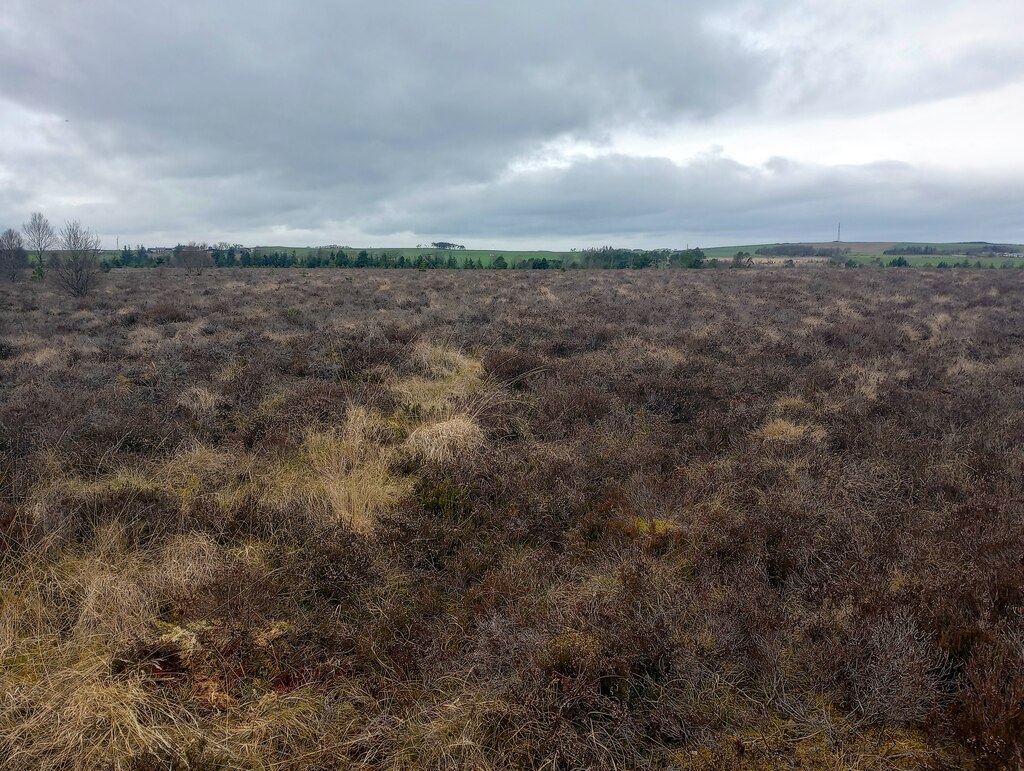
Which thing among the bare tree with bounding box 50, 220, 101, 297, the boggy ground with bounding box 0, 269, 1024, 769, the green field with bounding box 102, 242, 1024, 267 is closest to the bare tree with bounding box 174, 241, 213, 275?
the green field with bounding box 102, 242, 1024, 267

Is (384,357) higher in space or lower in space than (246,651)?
higher

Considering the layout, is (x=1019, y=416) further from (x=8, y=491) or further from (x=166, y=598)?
(x=8, y=491)

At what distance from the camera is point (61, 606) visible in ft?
10.9

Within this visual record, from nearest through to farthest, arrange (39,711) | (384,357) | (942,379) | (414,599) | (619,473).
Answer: (39,711)
(414,599)
(619,473)
(942,379)
(384,357)

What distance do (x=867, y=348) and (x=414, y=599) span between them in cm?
1162

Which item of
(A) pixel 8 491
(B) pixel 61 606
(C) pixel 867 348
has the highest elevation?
(C) pixel 867 348

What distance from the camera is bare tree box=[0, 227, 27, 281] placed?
111ft

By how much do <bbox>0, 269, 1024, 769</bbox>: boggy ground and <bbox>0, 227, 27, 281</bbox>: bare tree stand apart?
36085 mm

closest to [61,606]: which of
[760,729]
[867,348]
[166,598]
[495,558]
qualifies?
[166,598]

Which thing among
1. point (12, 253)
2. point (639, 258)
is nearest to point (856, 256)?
point (639, 258)

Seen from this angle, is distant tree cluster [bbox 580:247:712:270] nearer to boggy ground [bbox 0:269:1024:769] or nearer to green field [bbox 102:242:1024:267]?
green field [bbox 102:242:1024:267]

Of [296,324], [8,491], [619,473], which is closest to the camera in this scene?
[8,491]

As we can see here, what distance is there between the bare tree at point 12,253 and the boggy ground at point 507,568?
1421 inches

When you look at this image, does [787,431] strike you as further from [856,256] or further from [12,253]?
[856,256]
